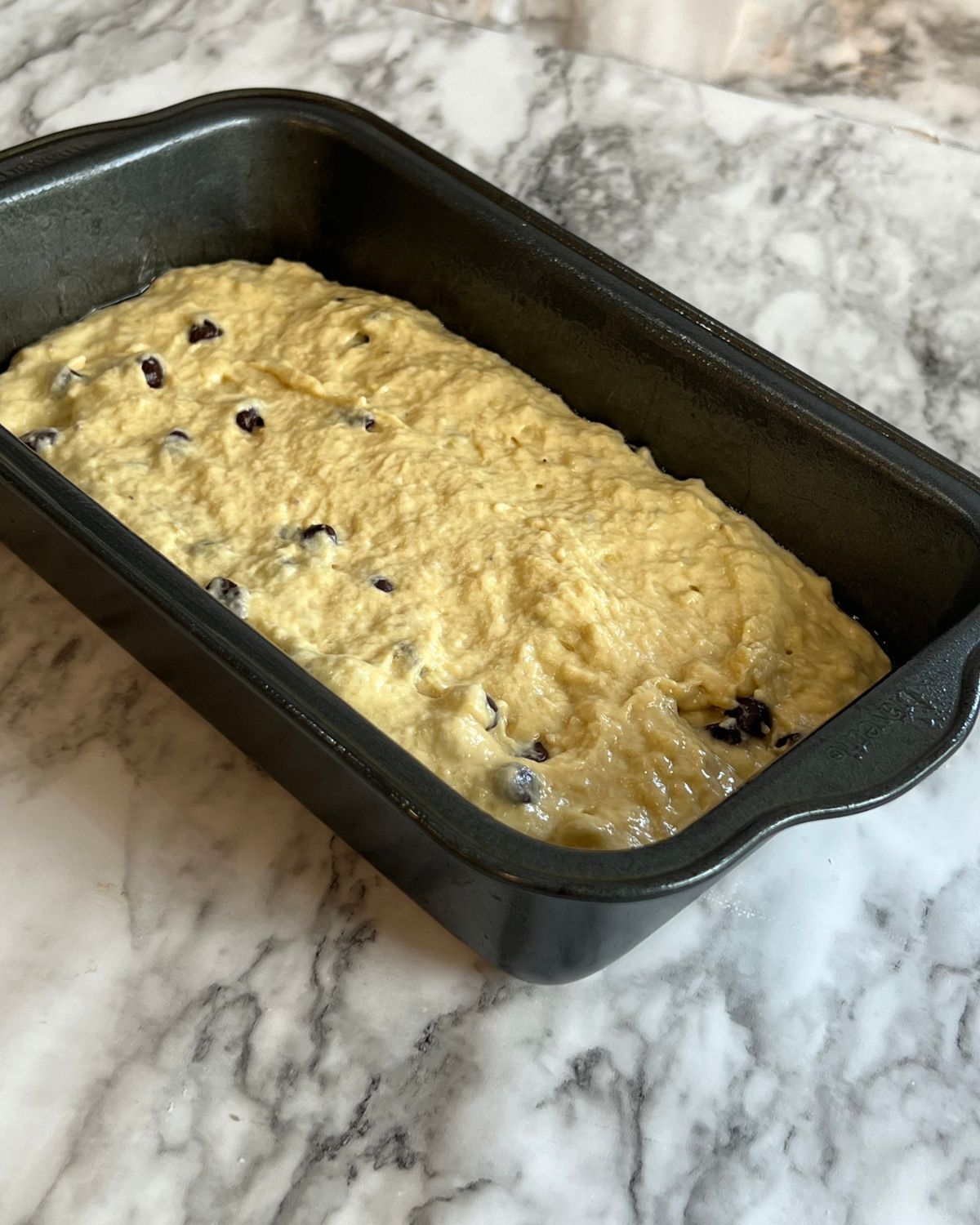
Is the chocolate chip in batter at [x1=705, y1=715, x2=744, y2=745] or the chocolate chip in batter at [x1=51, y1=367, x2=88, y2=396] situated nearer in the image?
the chocolate chip in batter at [x1=705, y1=715, x2=744, y2=745]

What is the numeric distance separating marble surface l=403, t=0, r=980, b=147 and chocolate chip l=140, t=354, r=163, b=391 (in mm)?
1252

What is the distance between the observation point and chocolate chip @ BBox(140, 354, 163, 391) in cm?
165

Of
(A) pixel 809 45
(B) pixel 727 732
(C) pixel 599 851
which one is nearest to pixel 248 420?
(B) pixel 727 732

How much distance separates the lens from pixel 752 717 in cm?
135

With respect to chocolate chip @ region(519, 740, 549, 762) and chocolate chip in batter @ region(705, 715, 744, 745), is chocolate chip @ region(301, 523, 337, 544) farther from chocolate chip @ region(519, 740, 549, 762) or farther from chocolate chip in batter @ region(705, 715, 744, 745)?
chocolate chip in batter @ region(705, 715, 744, 745)

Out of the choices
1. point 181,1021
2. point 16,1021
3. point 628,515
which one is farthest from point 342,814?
point 628,515

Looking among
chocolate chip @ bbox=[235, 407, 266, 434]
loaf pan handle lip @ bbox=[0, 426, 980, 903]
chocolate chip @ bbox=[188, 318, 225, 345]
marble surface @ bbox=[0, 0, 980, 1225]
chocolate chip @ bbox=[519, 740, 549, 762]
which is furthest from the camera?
chocolate chip @ bbox=[188, 318, 225, 345]

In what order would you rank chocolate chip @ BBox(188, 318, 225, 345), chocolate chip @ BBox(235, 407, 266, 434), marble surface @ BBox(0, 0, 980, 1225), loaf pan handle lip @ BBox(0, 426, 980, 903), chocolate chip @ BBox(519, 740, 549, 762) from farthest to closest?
chocolate chip @ BBox(188, 318, 225, 345), chocolate chip @ BBox(235, 407, 266, 434), chocolate chip @ BBox(519, 740, 549, 762), marble surface @ BBox(0, 0, 980, 1225), loaf pan handle lip @ BBox(0, 426, 980, 903)

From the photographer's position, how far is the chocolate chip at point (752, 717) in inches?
53.0

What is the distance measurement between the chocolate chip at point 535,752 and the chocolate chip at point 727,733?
0.18 m

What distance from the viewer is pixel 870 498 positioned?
143 centimetres

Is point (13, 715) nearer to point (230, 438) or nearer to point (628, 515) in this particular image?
point (230, 438)

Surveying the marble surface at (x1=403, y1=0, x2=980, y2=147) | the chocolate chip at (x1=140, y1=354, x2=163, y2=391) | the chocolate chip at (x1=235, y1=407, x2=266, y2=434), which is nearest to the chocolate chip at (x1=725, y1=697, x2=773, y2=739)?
the chocolate chip at (x1=235, y1=407, x2=266, y2=434)

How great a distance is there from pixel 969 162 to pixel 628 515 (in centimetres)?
125
